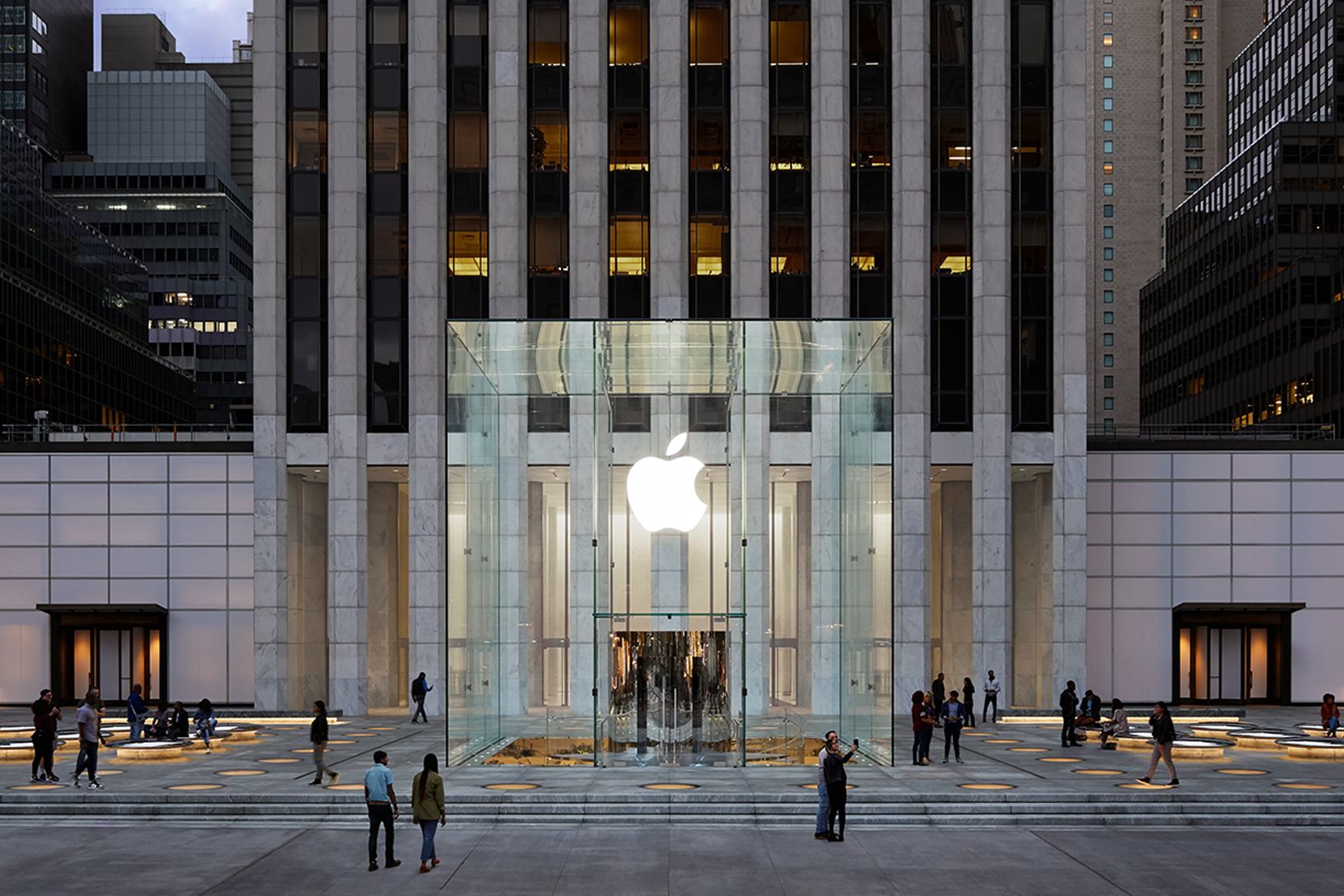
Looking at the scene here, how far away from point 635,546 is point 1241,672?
2918 centimetres

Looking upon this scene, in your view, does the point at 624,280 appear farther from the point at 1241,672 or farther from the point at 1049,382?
the point at 1241,672

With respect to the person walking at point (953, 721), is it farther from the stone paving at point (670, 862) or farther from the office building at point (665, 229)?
the office building at point (665, 229)

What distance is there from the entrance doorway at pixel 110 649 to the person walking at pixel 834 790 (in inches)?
1308

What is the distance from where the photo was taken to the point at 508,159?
50156mm

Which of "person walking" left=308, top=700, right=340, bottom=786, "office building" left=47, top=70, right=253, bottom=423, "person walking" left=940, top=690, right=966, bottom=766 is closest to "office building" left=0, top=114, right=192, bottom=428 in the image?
"office building" left=47, top=70, right=253, bottom=423

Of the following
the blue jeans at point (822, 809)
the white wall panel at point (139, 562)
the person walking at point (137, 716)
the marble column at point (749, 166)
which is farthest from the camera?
the white wall panel at point (139, 562)

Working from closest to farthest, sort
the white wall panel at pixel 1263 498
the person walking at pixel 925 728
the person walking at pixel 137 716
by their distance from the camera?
the person walking at pixel 925 728
the person walking at pixel 137 716
the white wall panel at pixel 1263 498

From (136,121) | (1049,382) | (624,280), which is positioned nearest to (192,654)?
(624,280)

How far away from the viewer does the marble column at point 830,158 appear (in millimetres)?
50031

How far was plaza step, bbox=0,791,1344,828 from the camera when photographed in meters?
26.5

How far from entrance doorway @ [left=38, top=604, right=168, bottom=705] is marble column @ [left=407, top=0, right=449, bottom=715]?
9538 mm

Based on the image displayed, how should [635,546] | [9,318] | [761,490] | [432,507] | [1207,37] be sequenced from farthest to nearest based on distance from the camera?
[1207,37], [9,318], [432,507], [761,490], [635,546]

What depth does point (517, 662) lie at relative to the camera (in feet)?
115

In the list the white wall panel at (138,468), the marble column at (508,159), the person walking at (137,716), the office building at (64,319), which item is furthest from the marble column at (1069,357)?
the office building at (64,319)
